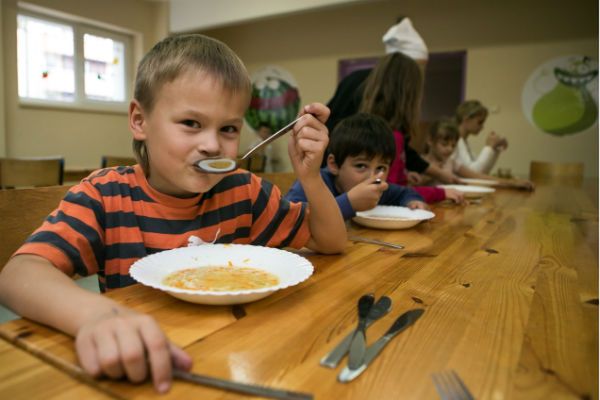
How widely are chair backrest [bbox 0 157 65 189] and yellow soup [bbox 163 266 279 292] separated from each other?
2.47m

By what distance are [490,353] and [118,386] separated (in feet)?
1.26

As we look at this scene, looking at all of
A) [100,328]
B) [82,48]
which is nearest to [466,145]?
[100,328]

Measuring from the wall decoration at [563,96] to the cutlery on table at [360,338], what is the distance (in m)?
5.22

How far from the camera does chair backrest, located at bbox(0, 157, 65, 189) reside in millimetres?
2582

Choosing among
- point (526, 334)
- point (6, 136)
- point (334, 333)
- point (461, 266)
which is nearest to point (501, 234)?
point (461, 266)

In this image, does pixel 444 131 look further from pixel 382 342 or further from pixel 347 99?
pixel 382 342

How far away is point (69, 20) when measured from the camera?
5395 millimetres

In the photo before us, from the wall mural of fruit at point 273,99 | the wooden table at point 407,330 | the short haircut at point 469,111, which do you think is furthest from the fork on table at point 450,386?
the wall mural of fruit at point 273,99

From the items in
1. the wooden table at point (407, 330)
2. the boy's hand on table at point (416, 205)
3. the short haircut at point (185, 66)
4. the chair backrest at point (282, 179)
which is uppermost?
the short haircut at point (185, 66)

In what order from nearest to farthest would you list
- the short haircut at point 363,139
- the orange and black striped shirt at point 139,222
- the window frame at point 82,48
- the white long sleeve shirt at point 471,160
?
the orange and black striped shirt at point 139,222, the short haircut at point 363,139, the white long sleeve shirt at point 471,160, the window frame at point 82,48

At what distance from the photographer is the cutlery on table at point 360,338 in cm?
44

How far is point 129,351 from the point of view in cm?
39

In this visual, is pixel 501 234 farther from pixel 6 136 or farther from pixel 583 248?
pixel 6 136

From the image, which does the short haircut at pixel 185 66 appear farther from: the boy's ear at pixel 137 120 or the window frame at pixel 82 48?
the window frame at pixel 82 48
